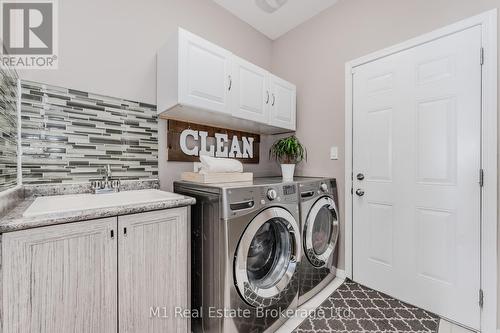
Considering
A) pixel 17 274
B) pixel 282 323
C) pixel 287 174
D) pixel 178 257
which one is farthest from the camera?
pixel 287 174

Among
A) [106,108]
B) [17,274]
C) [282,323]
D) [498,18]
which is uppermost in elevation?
[498,18]

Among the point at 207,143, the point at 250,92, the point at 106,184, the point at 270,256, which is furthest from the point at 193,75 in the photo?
the point at 270,256

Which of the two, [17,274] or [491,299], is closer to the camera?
[17,274]

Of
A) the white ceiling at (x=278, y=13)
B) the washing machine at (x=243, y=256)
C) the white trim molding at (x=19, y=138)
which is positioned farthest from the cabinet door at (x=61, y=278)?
the white ceiling at (x=278, y=13)

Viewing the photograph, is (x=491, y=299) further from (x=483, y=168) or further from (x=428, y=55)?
(x=428, y=55)

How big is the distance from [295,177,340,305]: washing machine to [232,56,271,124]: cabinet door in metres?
0.75

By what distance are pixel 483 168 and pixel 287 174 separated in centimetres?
137

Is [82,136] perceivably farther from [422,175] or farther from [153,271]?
[422,175]

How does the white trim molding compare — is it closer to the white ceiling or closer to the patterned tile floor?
the white ceiling

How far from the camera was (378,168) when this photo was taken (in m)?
1.94

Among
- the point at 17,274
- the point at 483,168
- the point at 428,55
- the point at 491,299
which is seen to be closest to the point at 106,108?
the point at 17,274

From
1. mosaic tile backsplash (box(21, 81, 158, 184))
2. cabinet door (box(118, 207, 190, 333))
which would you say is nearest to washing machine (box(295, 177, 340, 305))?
cabinet door (box(118, 207, 190, 333))

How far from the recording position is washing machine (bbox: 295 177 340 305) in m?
1.74

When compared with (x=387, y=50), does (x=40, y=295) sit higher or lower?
lower
